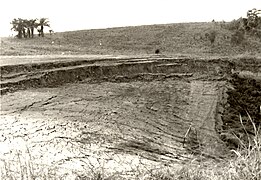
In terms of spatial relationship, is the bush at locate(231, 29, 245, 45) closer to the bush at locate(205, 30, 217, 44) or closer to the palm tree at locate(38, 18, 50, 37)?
the bush at locate(205, 30, 217, 44)

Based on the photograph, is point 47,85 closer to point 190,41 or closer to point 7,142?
point 7,142

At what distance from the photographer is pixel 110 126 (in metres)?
8.13

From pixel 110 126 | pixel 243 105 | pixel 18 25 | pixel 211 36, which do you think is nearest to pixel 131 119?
pixel 110 126

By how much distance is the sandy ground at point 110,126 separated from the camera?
20.1 feet

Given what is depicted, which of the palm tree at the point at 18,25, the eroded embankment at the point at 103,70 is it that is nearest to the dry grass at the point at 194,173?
the eroded embankment at the point at 103,70

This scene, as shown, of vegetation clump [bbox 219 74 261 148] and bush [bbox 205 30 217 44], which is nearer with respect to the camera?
vegetation clump [bbox 219 74 261 148]

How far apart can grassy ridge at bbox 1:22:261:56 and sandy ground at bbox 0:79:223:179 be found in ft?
35.3

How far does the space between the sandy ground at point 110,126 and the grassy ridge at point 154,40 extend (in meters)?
10.8

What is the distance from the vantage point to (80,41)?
26.6m

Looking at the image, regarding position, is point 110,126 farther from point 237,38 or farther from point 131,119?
point 237,38

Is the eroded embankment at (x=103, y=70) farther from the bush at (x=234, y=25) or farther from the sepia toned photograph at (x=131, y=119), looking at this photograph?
the bush at (x=234, y=25)

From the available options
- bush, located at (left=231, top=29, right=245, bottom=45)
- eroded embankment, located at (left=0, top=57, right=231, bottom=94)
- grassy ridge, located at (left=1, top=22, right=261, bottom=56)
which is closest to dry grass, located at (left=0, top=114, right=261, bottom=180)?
eroded embankment, located at (left=0, top=57, right=231, bottom=94)

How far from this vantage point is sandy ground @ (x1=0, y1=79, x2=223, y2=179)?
6137mm

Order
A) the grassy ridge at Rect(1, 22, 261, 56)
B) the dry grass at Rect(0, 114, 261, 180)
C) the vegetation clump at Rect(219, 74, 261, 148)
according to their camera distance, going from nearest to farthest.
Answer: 1. the dry grass at Rect(0, 114, 261, 180)
2. the vegetation clump at Rect(219, 74, 261, 148)
3. the grassy ridge at Rect(1, 22, 261, 56)
